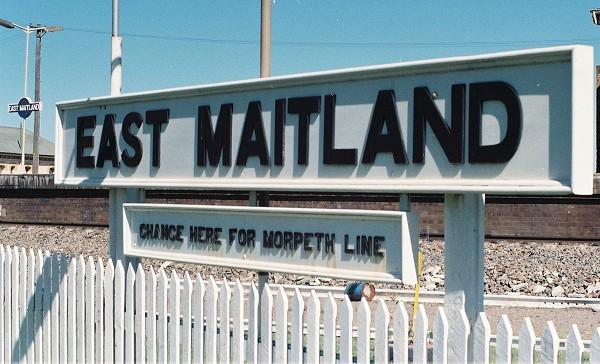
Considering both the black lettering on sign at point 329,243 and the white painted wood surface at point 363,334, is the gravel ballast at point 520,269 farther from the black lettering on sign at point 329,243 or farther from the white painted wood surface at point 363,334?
the white painted wood surface at point 363,334

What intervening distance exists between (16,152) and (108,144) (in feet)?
229

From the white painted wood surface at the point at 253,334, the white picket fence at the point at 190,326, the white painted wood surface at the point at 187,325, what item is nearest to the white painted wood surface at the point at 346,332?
the white picket fence at the point at 190,326

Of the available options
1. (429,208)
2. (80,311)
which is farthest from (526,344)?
(429,208)

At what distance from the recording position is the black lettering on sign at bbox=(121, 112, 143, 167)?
21.0 ft

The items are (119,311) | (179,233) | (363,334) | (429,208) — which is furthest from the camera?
(429,208)

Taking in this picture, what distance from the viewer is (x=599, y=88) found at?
104ft

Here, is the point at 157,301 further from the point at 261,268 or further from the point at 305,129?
the point at 305,129

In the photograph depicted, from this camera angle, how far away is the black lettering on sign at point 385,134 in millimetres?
4793

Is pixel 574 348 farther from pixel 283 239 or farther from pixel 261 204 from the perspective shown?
pixel 261 204

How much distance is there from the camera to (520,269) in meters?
16.3

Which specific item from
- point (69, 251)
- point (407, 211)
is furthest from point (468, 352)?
point (69, 251)

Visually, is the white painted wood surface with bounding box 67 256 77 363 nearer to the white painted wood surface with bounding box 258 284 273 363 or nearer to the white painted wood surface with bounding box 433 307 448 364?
the white painted wood surface with bounding box 258 284 273 363

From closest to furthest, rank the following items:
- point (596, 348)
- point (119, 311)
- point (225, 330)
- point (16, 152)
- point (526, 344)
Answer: point (596, 348) < point (526, 344) < point (225, 330) < point (119, 311) < point (16, 152)

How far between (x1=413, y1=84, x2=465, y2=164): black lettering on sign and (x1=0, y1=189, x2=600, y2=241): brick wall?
14.6 m
